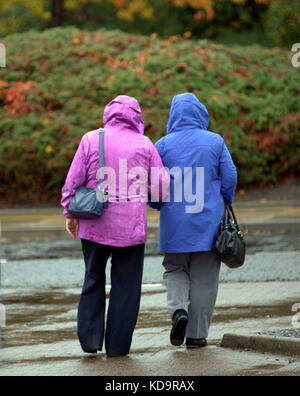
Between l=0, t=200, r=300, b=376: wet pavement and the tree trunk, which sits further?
the tree trunk

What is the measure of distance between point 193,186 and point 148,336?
134 cm

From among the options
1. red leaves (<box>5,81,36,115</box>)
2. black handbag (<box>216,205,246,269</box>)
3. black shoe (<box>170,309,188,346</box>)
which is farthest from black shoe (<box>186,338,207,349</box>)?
red leaves (<box>5,81,36,115</box>)

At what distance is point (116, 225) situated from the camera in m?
6.70

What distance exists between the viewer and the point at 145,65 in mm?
21422

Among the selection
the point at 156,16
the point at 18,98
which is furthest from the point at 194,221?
the point at 156,16

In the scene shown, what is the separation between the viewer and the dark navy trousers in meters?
6.79

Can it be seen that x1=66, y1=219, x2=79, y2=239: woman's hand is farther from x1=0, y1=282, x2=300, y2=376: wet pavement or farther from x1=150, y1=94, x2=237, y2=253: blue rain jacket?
x1=0, y1=282, x2=300, y2=376: wet pavement

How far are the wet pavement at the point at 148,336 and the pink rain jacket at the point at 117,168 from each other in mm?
851

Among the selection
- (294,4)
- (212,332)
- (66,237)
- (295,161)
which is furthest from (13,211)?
(212,332)

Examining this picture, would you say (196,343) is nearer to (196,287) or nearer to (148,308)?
(196,287)

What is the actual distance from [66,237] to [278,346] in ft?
32.1

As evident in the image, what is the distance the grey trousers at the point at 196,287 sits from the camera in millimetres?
6949

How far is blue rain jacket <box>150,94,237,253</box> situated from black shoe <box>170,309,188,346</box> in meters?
0.44

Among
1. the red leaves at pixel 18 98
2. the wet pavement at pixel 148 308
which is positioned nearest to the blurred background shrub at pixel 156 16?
the red leaves at pixel 18 98
